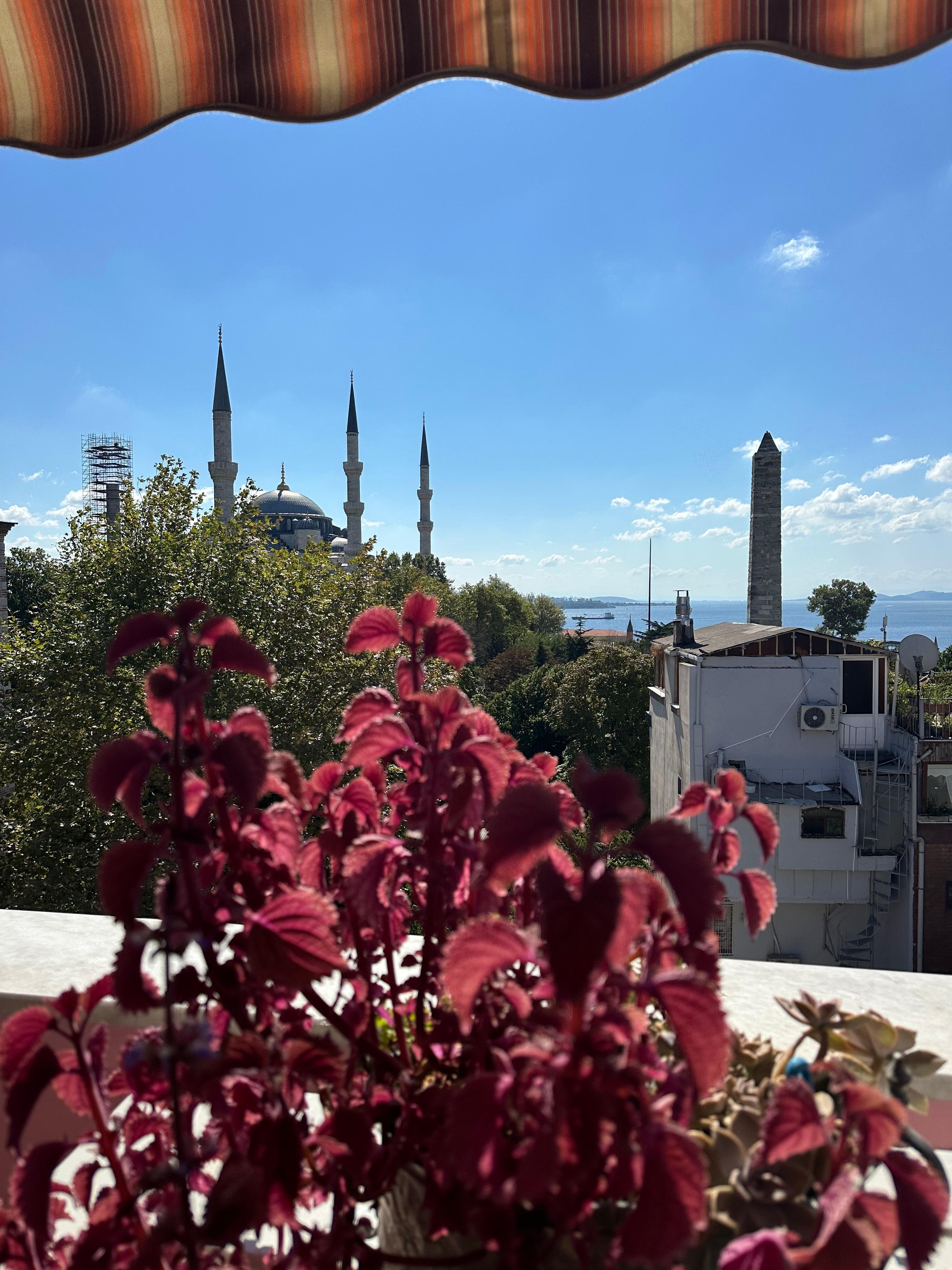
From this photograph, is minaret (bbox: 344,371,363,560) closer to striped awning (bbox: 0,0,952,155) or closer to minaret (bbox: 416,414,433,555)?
minaret (bbox: 416,414,433,555)

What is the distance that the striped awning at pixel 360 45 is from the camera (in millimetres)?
961

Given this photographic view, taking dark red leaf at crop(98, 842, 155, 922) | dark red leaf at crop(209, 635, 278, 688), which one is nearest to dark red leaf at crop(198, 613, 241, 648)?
dark red leaf at crop(209, 635, 278, 688)

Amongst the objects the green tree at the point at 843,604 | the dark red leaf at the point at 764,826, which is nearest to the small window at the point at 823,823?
the dark red leaf at the point at 764,826

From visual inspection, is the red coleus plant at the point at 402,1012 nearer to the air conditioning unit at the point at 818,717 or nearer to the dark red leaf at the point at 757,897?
the dark red leaf at the point at 757,897

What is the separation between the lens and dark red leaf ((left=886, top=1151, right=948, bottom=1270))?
1.02ft

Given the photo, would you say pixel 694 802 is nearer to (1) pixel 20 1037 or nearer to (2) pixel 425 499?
(1) pixel 20 1037

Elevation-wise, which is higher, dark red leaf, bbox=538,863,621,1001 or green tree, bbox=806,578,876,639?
green tree, bbox=806,578,876,639

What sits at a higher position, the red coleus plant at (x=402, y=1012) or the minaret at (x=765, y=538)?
the minaret at (x=765, y=538)

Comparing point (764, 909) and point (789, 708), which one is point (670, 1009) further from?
point (789, 708)

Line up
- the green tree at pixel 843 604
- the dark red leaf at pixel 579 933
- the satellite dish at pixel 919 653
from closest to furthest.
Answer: the dark red leaf at pixel 579 933
the satellite dish at pixel 919 653
the green tree at pixel 843 604

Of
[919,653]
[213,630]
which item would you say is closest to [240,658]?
[213,630]

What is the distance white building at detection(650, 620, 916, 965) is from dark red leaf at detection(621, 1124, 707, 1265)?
11781 millimetres

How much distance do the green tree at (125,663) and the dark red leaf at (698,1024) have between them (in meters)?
8.01

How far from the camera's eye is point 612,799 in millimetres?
336
